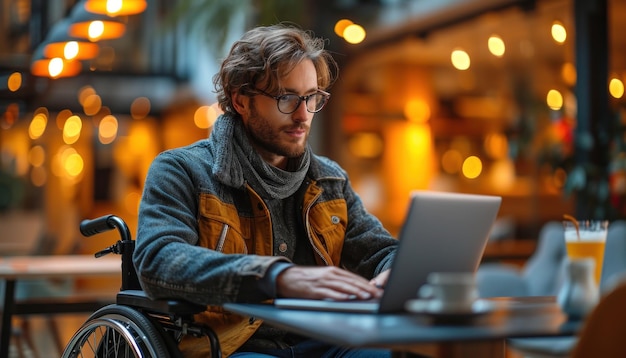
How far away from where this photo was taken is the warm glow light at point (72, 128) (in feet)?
49.2

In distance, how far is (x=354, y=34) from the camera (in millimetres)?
8023

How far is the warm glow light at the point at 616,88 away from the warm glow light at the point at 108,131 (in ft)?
36.2

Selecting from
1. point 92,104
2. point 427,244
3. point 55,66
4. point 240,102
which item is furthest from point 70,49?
point 92,104

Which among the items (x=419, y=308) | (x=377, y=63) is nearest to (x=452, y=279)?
(x=419, y=308)

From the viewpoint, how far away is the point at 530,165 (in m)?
11.3

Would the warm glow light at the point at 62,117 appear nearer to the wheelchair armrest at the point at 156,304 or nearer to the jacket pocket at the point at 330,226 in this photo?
the jacket pocket at the point at 330,226

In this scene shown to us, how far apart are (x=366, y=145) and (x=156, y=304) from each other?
10.0 metres

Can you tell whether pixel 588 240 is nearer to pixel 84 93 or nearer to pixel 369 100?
pixel 369 100

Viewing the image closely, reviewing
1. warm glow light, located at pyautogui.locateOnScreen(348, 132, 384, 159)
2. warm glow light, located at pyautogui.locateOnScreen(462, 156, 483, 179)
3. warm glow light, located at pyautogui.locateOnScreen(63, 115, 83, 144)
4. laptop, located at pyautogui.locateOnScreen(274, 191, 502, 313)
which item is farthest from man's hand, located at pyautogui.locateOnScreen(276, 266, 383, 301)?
warm glow light, located at pyautogui.locateOnScreen(63, 115, 83, 144)

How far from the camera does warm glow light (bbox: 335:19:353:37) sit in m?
7.81

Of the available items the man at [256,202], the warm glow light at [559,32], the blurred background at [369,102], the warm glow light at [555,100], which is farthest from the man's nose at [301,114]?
the warm glow light at [555,100]

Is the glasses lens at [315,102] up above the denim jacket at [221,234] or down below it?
above

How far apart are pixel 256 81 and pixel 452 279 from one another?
0.88m

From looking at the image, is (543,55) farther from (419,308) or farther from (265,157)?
(419,308)
